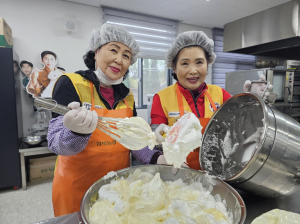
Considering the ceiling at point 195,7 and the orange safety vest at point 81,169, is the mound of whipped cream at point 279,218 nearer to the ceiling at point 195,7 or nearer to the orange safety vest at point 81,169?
the orange safety vest at point 81,169

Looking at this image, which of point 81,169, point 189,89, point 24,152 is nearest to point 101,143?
point 81,169

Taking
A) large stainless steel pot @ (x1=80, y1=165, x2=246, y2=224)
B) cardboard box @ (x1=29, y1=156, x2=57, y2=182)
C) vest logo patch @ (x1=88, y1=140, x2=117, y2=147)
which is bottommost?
cardboard box @ (x1=29, y1=156, x2=57, y2=182)

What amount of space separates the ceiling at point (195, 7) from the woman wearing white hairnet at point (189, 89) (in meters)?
2.07

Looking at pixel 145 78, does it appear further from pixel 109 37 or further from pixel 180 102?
pixel 109 37

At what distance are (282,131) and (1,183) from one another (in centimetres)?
312

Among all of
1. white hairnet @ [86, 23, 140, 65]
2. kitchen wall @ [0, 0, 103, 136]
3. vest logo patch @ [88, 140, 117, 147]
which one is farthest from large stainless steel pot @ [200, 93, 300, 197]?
kitchen wall @ [0, 0, 103, 136]

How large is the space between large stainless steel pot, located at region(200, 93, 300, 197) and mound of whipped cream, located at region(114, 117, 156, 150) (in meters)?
0.26

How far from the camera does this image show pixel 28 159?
278 centimetres

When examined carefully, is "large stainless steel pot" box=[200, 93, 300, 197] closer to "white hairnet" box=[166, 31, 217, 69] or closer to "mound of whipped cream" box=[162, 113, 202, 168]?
"mound of whipped cream" box=[162, 113, 202, 168]

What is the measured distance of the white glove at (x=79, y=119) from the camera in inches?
27.3

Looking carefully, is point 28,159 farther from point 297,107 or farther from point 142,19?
point 297,107

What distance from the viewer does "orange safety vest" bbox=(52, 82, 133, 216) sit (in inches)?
40.2

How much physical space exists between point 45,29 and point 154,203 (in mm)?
3162

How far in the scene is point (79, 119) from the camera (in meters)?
0.70
